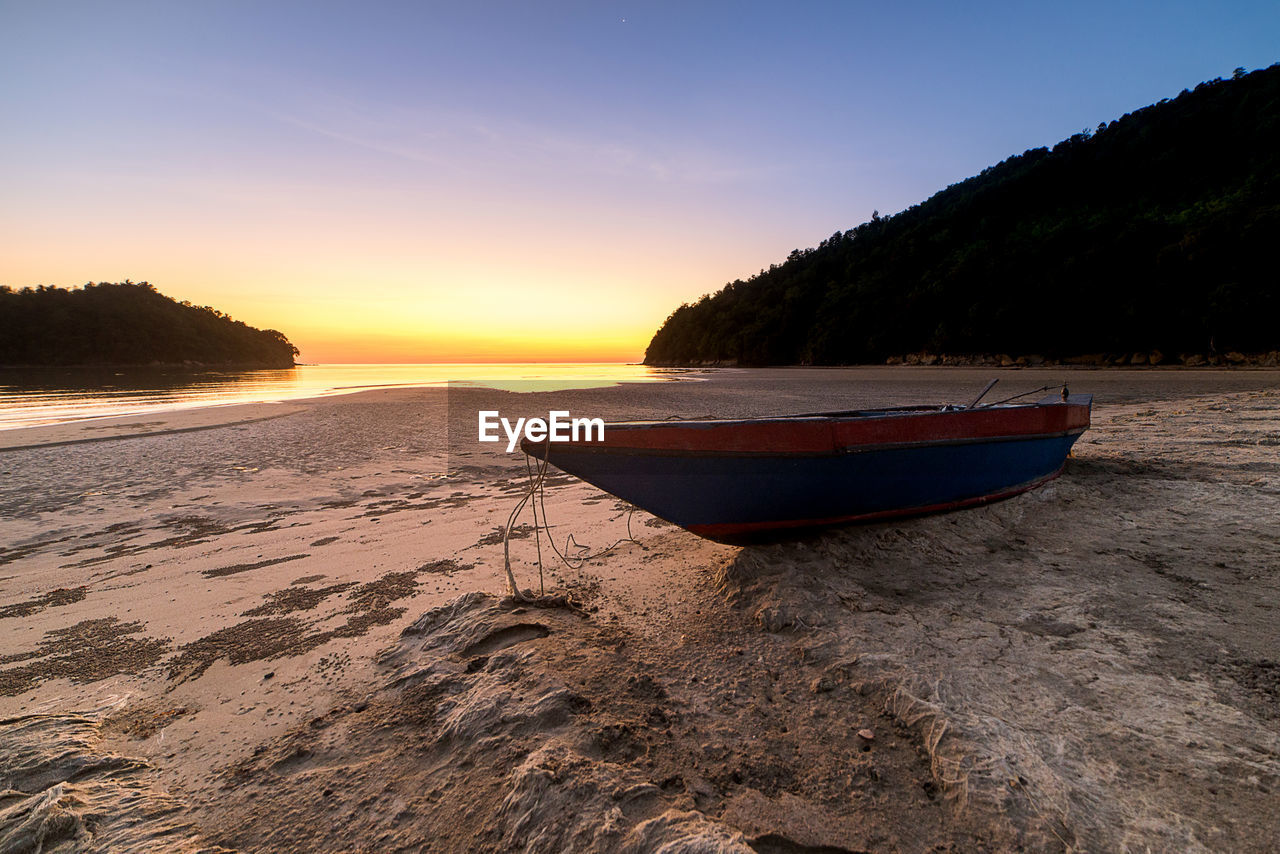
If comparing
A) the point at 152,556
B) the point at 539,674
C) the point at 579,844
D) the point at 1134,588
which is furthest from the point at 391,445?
the point at 1134,588

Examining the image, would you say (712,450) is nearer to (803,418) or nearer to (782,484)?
(782,484)

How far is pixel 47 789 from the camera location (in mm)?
1815

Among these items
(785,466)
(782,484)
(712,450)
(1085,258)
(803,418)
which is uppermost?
(1085,258)

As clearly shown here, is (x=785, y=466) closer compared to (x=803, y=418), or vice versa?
(x=785, y=466)

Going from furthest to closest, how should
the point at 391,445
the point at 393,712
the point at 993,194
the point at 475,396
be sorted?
1. the point at 993,194
2. the point at 475,396
3. the point at 391,445
4. the point at 393,712

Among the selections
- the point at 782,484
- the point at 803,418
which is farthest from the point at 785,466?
the point at 803,418

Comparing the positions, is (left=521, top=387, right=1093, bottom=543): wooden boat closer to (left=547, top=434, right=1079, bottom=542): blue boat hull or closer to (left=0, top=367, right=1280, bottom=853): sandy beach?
(left=547, top=434, right=1079, bottom=542): blue boat hull

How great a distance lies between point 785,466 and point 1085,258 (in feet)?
150

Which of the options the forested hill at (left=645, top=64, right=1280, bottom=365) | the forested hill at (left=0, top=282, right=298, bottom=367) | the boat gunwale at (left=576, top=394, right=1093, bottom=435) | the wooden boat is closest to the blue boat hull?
the wooden boat

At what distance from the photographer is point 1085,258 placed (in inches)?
1368

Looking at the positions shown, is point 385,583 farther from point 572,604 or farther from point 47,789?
point 47,789

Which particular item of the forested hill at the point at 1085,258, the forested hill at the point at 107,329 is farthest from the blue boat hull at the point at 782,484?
the forested hill at the point at 107,329

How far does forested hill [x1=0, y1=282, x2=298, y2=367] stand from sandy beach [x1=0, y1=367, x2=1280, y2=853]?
92.1m

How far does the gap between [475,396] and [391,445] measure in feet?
39.0
